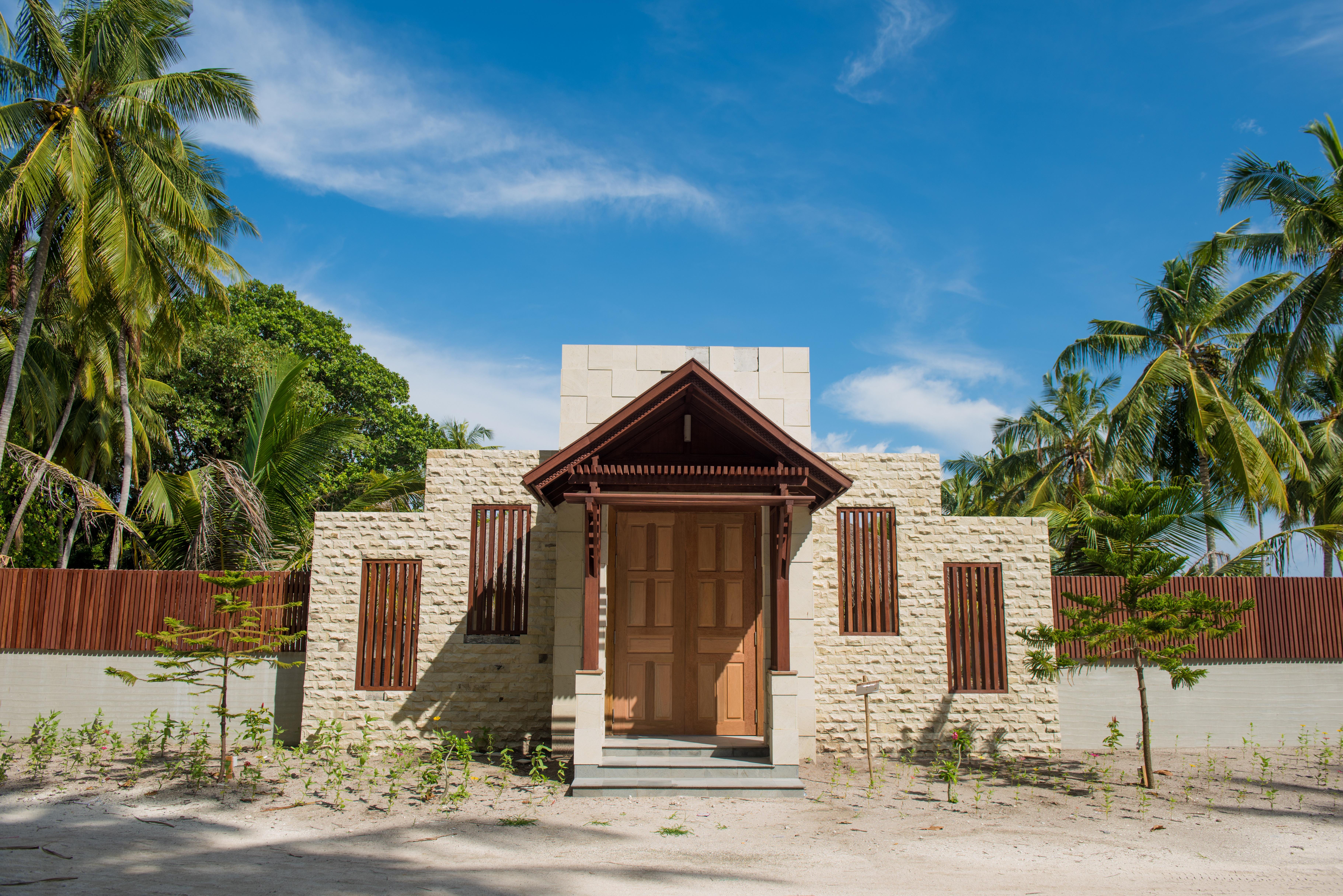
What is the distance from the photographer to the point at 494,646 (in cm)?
1110

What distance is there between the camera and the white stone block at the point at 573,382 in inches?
440

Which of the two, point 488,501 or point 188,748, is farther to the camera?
point 488,501

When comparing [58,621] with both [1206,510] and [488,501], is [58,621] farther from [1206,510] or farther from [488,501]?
[1206,510]

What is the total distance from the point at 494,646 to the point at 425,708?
3.98 feet

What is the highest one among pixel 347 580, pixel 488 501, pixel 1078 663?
pixel 488 501

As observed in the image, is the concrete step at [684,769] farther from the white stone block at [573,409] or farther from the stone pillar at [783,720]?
the white stone block at [573,409]

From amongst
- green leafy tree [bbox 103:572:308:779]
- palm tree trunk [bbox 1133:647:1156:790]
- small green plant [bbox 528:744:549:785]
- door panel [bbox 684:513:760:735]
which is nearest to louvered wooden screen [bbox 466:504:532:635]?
small green plant [bbox 528:744:549:785]

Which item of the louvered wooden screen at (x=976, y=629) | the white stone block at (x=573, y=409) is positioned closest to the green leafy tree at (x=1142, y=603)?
the louvered wooden screen at (x=976, y=629)

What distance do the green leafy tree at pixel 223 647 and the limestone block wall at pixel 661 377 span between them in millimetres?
4459

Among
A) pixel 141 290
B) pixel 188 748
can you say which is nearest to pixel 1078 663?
pixel 188 748

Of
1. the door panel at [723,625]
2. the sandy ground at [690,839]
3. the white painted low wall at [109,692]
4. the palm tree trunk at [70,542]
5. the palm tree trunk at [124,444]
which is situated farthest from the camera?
the palm tree trunk at [70,542]

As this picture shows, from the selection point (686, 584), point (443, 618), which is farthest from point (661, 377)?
point (443, 618)

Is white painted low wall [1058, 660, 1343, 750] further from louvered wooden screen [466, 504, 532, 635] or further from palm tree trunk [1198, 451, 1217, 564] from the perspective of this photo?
louvered wooden screen [466, 504, 532, 635]

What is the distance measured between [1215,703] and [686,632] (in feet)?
26.0
